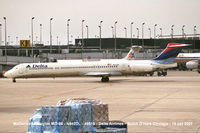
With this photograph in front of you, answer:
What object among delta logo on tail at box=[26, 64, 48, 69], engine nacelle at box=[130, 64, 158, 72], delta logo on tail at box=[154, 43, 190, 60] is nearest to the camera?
engine nacelle at box=[130, 64, 158, 72]

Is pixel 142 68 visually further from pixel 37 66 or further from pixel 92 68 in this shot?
pixel 37 66

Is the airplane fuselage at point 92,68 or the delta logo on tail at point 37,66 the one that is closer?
the airplane fuselage at point 92,68

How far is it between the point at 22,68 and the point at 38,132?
47.2 m

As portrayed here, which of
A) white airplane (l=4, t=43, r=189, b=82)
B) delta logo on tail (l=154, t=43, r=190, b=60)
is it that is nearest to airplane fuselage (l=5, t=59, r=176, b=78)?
white airplane (l=4, t=43, r=189, b=82)

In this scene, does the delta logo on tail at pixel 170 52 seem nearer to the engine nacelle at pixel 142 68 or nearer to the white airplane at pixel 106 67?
the white airplane at pixel 106 67

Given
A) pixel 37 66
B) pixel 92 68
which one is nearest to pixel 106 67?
pixel 92 68

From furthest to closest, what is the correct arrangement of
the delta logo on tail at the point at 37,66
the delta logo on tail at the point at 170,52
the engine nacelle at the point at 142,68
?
the delta logo on tail at the point at 37,66
the delta logo on tail at the point at 170,52
the engine nacelle at the point at 142,68

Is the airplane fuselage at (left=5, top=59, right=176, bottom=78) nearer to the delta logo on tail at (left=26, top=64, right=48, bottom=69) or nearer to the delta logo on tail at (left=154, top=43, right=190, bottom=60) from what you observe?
the delta logo on tail at (left=26, top=64, right=48, bottom=69)

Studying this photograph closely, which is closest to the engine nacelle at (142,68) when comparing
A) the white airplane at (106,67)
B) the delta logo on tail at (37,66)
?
the white airplane at (106,67)

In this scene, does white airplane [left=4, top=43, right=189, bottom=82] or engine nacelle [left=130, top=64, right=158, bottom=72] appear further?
white airplane [left=4, top=43, right=189, bottom=82]

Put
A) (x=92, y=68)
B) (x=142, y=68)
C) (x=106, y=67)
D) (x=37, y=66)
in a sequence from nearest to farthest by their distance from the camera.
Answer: (x=142, y=68)
(x=106, y=67)
(x=92, y=68)
(x=37, y=66)

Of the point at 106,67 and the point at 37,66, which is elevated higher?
the point at 37,66

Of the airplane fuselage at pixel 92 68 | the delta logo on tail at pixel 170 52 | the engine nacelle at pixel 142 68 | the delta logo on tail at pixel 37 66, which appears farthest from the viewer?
the delta logo on tail at pixel 37 66

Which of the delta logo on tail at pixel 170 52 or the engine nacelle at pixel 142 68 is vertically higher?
the delta logo on tail at pixel 170 52
